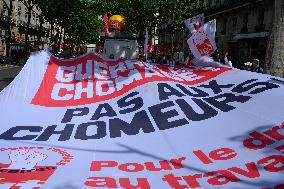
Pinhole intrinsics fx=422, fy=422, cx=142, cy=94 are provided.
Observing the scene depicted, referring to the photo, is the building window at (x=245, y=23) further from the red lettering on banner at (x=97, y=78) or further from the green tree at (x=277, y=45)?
the red lettering on banner at (x=97, y=78)

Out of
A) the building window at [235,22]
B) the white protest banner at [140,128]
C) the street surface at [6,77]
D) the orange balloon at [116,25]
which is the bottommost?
the street surface at [6,77]

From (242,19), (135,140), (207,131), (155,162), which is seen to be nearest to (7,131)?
(135,140)

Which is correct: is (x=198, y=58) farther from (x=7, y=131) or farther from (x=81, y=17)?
(x=81, y=17)

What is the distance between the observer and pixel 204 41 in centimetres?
983

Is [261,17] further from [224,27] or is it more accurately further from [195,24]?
[195,24]

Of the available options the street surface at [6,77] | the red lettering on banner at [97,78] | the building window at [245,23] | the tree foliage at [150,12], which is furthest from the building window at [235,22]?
the red lettering on banner at [97,78]

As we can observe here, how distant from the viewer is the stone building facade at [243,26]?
33500 mm

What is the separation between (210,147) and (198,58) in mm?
4446

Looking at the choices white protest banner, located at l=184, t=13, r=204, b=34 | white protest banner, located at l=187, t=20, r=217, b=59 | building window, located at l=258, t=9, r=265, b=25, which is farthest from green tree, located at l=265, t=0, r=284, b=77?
building window, located at l=258, t=9, r=265, b=25

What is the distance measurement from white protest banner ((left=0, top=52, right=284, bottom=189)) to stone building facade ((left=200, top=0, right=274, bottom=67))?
23252 mm

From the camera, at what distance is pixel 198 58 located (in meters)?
9.30

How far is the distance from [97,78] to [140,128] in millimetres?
2214

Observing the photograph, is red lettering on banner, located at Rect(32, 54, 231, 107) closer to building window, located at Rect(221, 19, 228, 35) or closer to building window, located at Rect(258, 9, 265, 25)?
building window, located at Rect(258, 9, 265, 25)

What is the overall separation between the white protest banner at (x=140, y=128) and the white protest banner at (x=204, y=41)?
1629 mm
